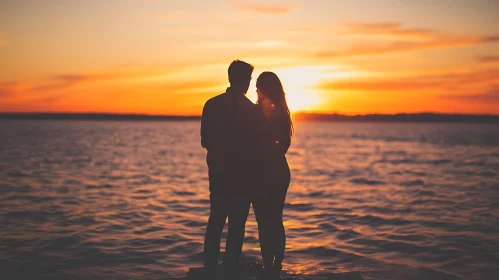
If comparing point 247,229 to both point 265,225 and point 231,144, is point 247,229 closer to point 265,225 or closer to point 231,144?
point 265,225

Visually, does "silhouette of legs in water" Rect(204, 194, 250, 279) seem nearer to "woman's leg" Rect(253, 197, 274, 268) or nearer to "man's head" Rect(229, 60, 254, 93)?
"woman's leg" Rect(253, 197, 274, 268)

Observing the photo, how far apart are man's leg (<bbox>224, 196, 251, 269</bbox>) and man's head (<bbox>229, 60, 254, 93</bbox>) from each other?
55.9 inches

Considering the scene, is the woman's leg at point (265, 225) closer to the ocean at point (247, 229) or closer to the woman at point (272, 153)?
the woman at point (272, 153)

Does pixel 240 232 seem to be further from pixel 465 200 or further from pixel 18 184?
pixel 18 184

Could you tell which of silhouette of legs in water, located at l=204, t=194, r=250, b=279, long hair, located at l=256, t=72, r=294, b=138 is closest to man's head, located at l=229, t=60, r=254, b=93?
long hair, located at l=256, t=72, r=294, b=138

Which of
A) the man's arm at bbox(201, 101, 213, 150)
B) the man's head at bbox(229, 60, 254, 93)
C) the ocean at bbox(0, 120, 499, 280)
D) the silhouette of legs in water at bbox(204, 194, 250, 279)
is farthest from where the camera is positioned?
the ocean at bbox(0, 120, 499, 280)

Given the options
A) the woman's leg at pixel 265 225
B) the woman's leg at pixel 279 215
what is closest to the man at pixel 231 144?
the woman's leg at pixel 265 225

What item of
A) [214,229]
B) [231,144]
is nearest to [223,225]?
[214,229]

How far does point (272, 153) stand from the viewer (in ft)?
20.2

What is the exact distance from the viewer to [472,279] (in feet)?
29.5

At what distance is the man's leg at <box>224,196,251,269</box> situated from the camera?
6.21m

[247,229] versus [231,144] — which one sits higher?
[231,144]

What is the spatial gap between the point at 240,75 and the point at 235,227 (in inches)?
78.5

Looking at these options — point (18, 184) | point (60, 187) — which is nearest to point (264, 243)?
point (60, 187)
